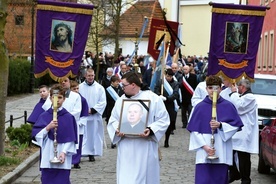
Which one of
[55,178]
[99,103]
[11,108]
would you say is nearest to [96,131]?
[99,103]

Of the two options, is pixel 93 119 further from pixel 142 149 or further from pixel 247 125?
pixel 142 149

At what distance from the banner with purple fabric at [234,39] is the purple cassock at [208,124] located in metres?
3.13

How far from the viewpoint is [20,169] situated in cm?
1407

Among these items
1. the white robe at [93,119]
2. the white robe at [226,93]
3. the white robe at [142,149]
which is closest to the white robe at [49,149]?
the white robe at [142,149]

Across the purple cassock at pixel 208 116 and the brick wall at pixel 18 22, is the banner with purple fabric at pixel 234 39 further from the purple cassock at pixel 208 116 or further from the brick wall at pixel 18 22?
the brick wall at pixel 18 22

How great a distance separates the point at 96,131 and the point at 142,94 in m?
6.80

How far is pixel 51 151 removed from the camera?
9938 millimetres

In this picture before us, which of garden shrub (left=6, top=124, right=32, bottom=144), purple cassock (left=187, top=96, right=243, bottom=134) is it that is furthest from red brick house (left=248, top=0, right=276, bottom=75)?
Result: purple cassock (left=187, top=96, right=243, bottom=134)

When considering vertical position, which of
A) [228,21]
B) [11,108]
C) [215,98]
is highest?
[228,21]

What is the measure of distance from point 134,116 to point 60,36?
4.64m

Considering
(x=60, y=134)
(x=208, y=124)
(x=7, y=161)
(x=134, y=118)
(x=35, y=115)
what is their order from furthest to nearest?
(x=7, y=161) → (x=35, y=115) → (x=208, y=124) → (x=60, y=134) → (x=134, y=118)

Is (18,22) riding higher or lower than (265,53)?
higher

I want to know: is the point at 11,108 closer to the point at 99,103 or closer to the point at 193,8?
the point at 99,103

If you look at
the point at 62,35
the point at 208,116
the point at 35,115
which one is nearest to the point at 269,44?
the point at 62,35
